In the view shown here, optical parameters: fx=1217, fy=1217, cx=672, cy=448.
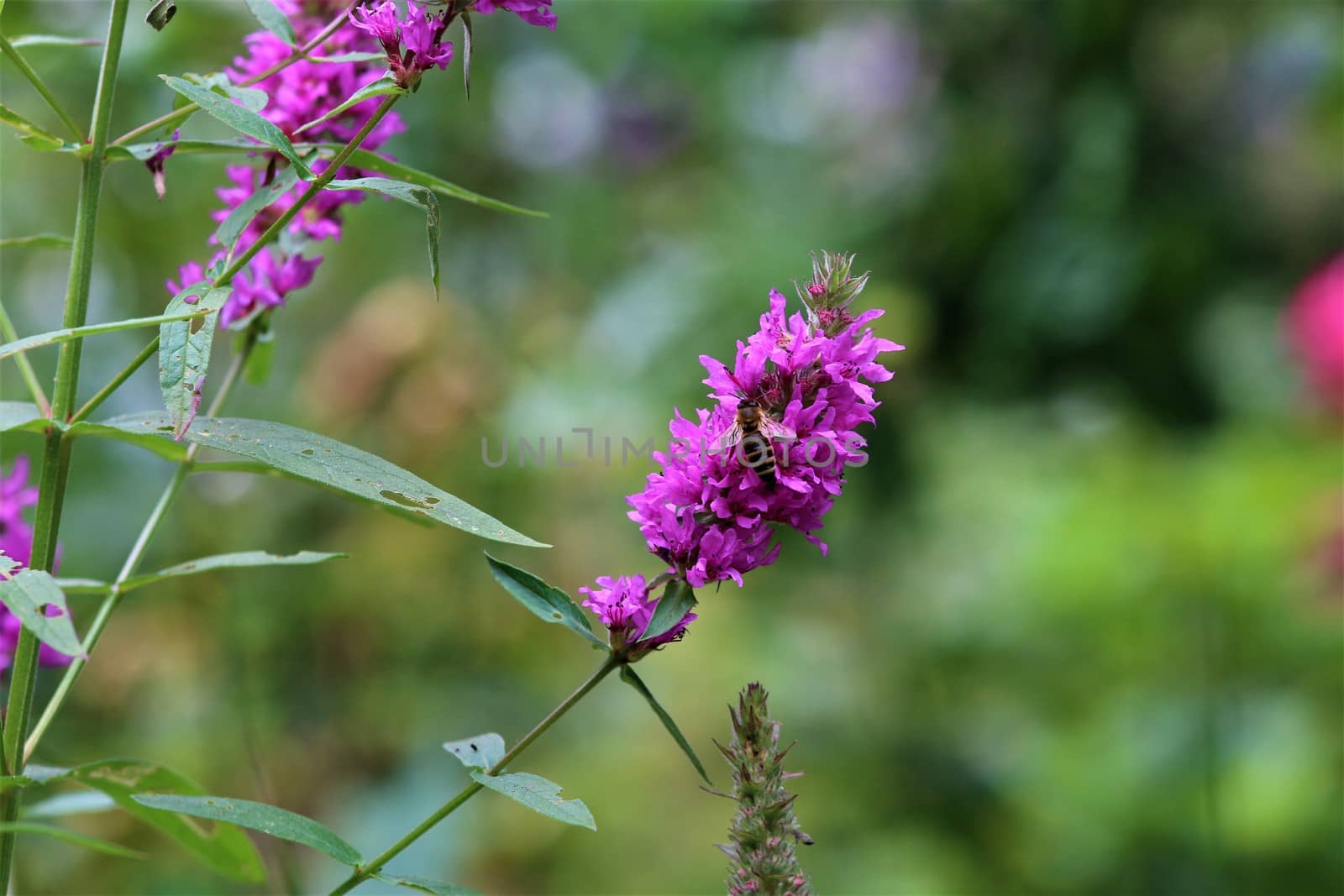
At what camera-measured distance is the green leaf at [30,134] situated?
0.50m

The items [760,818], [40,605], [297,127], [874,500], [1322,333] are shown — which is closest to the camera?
[40,605]

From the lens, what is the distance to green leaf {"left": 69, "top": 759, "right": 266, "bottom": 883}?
550 millimetres

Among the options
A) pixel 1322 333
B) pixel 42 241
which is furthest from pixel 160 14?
pixel 1322 333

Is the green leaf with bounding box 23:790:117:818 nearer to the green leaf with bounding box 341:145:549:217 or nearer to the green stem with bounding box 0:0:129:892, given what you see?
the green stem with bounding box 0:0:129:892

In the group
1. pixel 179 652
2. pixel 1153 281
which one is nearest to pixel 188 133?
pixel 179 652

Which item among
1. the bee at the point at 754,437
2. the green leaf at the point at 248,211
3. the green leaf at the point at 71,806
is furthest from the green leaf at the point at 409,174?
the green leaf at the point at 71,806

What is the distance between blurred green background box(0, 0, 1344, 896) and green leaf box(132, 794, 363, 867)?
986 mm

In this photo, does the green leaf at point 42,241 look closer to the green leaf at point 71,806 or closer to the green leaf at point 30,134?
the green leaf at point 30,134

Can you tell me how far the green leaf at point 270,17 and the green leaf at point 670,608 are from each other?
0.29m

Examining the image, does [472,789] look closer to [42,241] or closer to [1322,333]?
[42,241]

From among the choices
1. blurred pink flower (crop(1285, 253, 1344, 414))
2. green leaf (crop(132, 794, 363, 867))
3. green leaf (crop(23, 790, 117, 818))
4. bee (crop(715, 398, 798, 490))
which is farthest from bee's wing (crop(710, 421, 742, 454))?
blurred pink flower (crop(1285, 253, 1344, 414))

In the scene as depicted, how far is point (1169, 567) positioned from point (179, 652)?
1.42 metres

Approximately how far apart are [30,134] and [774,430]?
1.11ft

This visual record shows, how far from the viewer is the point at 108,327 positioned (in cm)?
39
